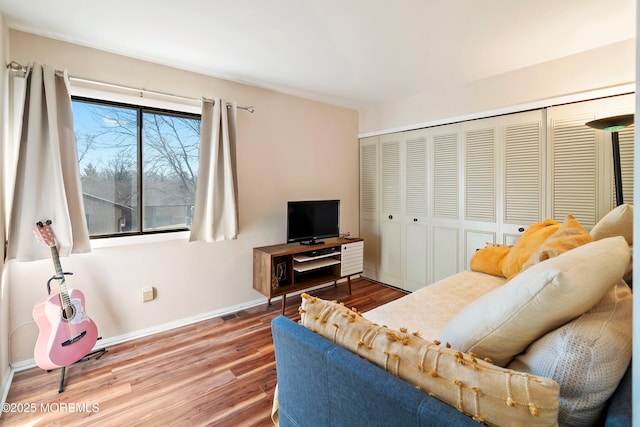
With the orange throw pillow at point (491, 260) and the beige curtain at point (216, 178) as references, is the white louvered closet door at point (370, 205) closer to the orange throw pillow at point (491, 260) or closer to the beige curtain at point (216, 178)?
the orange throw pillow at point (491, 260)

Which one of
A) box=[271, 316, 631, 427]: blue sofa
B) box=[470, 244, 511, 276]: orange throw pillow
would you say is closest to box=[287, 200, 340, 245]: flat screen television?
box=[470, 244, 511, 276]: orange throw pillow

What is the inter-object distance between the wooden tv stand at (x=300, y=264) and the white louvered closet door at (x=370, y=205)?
532mm

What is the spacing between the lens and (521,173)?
2844mm

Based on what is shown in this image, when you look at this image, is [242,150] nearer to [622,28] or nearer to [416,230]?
[416,230]

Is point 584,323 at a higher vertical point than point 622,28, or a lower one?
lower

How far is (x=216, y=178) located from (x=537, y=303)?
264 centimetres

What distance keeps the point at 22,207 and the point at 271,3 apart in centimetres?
212

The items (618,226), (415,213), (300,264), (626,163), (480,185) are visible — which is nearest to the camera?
(618,226)

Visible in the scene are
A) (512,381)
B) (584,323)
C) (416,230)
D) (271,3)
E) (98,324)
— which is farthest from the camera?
(416,230)

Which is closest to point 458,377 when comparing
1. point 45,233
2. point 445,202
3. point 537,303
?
point 537,303

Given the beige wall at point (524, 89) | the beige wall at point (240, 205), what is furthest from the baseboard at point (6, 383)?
the beige wall at point (524, 89)

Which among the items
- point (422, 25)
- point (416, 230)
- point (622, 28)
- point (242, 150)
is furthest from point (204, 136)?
point (622, 28)

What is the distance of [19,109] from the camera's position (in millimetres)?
2125

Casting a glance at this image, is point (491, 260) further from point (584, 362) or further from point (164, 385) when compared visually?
point (164, 385)
